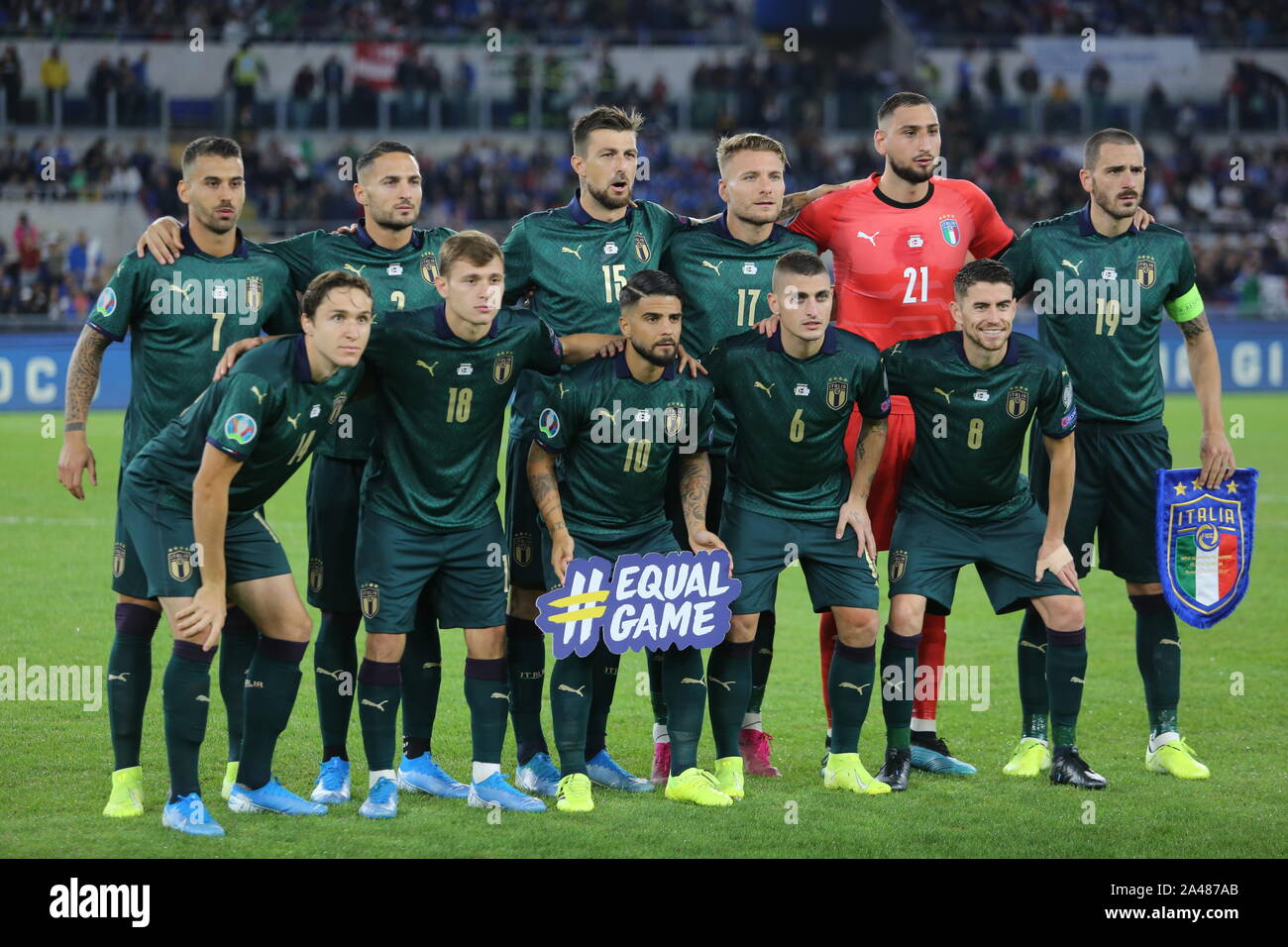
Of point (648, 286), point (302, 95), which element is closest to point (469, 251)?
point (648, 286)

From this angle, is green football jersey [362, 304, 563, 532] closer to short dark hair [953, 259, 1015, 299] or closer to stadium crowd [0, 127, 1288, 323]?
short dark hair [953, 259, 1015, 299]

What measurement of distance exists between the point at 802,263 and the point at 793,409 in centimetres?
57

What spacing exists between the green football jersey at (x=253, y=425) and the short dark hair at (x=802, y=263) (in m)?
1.66

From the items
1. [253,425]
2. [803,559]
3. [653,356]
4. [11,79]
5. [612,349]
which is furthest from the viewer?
[11,79]

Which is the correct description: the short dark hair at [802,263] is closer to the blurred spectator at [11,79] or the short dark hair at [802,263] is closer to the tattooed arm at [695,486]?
the tattooed arm at [695,486]

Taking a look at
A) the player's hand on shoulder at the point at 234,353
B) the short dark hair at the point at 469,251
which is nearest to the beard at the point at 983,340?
the short dark hair at the point at 469,251

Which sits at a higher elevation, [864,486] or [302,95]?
[302,95]

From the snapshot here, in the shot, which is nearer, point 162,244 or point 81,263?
point 162,244

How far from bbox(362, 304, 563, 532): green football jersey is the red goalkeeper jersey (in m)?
1.52

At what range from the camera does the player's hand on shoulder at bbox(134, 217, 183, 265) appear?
597 cm

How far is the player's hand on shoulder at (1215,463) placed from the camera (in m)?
6.71

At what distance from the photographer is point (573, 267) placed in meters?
6.50

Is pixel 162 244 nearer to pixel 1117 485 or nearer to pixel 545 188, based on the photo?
pixel 1117 485

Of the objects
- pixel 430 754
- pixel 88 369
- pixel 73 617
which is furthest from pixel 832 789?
pixel 73 617
